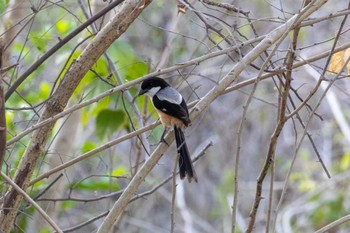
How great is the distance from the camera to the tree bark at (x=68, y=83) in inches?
96.9

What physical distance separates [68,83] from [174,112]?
0.78 meters

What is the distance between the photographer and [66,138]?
14.9 ft

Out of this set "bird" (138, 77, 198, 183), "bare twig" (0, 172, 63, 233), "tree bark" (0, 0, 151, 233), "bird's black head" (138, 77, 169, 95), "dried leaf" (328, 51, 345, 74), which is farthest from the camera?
"bird's black head" (138, 77, 169, 95)

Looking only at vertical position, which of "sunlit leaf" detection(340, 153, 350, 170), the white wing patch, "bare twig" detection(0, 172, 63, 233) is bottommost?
"bare twig" detection(0, 172, 63, 233)

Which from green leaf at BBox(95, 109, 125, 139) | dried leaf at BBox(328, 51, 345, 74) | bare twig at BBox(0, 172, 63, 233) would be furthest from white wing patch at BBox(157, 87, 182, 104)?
bare twig at BBox(0, 172, 63, 233)

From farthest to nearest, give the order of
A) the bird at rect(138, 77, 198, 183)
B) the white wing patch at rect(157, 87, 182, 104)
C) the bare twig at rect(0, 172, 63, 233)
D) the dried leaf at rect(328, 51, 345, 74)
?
the white wing patch at rect(157, 87, 182, 104), the bird at rect(138, 77, 198, 183), the dried leaf at rect(328, 51, 345, 74), the bare twig at rect(0, 172, 63, 233)

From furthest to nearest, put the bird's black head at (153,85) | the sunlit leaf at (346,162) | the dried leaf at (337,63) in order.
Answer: the sunlit leaf at (346,162)
the bird's black head at (153,85)
the dried leaf at (337,63)

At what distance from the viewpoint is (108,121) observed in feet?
11.7

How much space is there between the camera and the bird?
3016 millimetres

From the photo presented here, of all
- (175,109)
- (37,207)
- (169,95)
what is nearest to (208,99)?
(37,207)

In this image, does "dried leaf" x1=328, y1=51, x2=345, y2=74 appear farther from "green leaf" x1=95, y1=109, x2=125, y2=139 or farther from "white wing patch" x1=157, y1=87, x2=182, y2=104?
"green leaf" x1=95, y1=109, x2=125, y2=139

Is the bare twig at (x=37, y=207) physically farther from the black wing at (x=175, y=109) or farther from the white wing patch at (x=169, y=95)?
the white wing patch at (x=169, y=95)

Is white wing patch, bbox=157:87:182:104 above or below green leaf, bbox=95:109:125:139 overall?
above

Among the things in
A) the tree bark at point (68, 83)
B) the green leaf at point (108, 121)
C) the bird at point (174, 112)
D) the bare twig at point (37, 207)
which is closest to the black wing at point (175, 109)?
the bird at point (174, 112)
